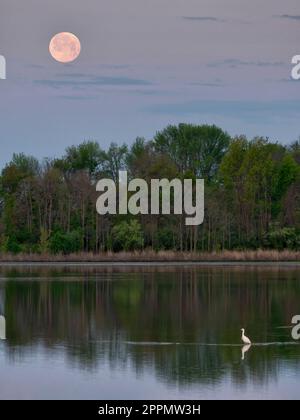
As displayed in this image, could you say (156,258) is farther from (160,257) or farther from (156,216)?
(156,216)

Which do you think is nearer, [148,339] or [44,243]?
[148,339]

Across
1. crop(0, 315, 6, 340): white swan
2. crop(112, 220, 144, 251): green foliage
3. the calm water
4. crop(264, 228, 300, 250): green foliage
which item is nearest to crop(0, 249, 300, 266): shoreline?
crop(112, 220, 144, 251): green foliage

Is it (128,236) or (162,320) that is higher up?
(128,236)

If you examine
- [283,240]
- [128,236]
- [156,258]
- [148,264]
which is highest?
[128,236]

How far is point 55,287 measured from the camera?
39.4m

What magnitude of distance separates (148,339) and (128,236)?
36.2 metres

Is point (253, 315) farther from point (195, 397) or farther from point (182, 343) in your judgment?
point (195, 397)

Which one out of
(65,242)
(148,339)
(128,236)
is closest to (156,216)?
(128,236)

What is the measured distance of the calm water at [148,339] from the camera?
65.9 feet

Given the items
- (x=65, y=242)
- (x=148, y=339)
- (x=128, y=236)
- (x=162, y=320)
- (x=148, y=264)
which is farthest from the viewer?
(x=65, y=242)

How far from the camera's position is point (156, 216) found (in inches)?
2493

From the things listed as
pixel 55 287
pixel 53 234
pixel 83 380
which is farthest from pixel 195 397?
pixel 53 234

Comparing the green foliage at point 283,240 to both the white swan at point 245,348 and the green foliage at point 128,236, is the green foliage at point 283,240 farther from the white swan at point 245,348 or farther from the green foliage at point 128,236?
the white swan at point 245,348

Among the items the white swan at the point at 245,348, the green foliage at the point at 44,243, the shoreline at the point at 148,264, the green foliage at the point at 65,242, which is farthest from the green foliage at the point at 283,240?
the white swan at the point at 245,348
